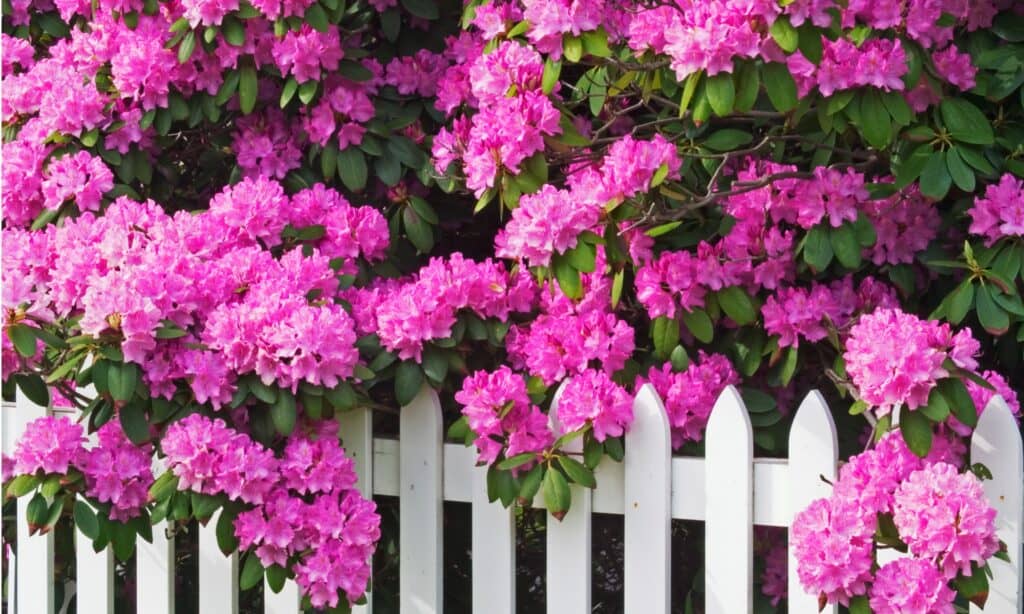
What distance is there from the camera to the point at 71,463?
97.3 inches

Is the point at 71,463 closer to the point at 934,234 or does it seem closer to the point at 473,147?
the point at 473,147

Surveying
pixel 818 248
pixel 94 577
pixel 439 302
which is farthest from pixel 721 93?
pixel 94 577

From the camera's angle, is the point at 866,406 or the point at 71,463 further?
the point at 71,463

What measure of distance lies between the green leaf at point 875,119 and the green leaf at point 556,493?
0.76 metres

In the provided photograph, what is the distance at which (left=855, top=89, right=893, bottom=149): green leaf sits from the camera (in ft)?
→ 7.19

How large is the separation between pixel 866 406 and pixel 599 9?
79 cm

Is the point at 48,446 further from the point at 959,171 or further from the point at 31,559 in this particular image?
the point at 959,171

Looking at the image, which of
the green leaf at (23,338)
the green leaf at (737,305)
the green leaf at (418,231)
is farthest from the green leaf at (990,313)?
the green leaf at (23,338)

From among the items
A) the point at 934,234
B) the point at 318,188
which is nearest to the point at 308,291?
the point at 318,188

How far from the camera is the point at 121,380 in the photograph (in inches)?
89.0

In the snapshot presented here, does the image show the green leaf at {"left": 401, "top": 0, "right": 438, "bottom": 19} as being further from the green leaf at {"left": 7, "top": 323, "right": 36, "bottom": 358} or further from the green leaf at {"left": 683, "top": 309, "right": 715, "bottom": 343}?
the green leaf at {"left": 7, "top": 323, "right": 36, "bottom": 358}

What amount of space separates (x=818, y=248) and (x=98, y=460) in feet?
4.47

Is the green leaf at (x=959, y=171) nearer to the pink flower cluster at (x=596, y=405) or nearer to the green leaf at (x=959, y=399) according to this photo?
the green leaf at (x=959, y=399)

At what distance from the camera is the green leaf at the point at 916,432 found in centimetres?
203
